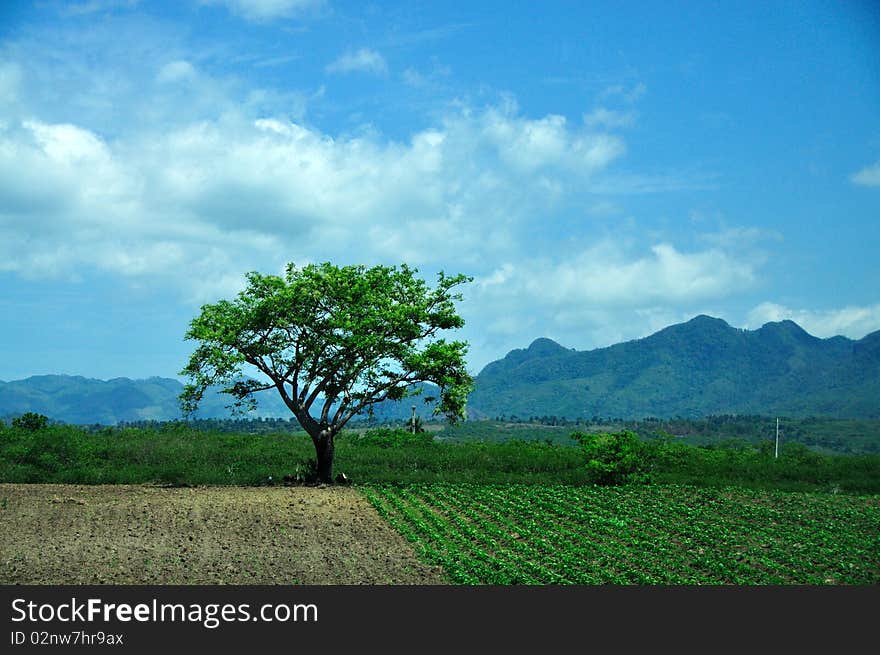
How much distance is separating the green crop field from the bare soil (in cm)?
121

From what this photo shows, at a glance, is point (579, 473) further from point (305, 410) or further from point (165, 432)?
point (165, 432)

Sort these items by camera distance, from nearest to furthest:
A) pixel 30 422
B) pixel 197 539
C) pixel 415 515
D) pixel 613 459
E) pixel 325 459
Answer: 1. pixel 197 539
2. pixel 415 515
3. pixel 325 459
4. pixel 613 459
5. pixel 30 422

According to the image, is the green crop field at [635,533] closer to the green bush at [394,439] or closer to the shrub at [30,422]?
the green bush at [394,439]

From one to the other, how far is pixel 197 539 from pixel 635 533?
11785 mm

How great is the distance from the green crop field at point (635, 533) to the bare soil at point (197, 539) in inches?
47.6

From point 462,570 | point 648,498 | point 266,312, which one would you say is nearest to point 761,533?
point 648,498

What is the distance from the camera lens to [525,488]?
33812mm

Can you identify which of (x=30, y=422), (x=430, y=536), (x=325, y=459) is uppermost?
(x=30, y=422)

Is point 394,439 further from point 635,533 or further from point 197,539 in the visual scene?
point 197,539

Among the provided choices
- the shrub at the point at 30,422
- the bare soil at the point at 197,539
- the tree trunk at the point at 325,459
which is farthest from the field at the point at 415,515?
the shrub at the point at 30,422

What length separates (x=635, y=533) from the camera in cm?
2330

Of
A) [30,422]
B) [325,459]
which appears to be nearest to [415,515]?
[325,459]

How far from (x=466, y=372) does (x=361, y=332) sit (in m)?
4.73

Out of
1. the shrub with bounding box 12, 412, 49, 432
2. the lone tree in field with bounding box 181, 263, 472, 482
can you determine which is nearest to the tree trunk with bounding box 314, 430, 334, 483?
the lone tree in field with bounding box 181, 263, 472, 482
